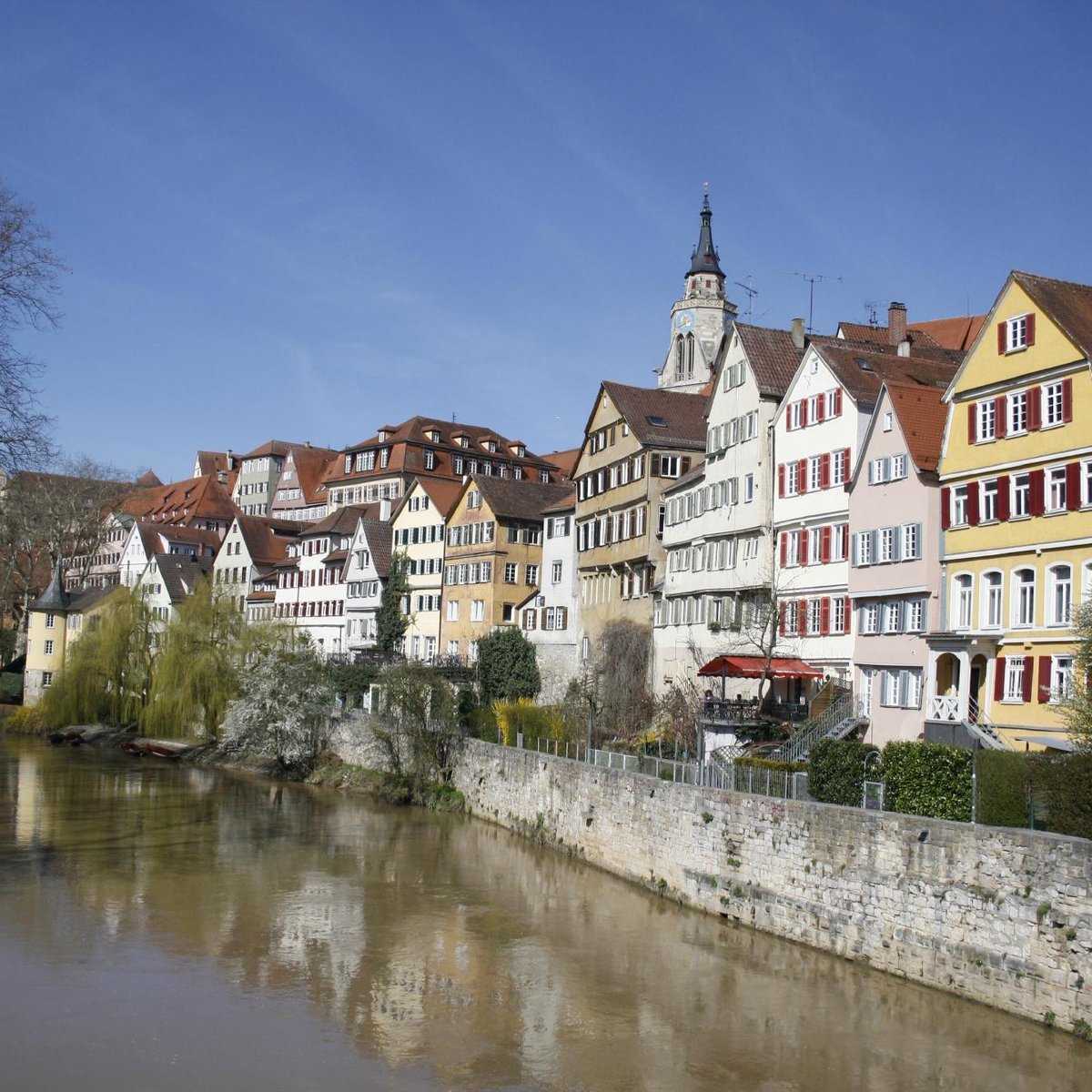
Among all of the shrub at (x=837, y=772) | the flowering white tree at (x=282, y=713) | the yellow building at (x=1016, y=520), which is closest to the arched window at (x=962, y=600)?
the yellow building at (x=1016, y=520)

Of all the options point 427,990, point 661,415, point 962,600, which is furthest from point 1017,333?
point 661,415

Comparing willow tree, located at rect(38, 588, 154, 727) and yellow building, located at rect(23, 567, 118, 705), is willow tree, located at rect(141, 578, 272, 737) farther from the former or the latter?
yellow building, located at rect(23, 567, 118, 705)

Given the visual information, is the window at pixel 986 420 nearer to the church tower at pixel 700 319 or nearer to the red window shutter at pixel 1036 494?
the red window shutter at pixel 1036 494

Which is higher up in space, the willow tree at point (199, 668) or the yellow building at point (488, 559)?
the yellow building at point (488, 559)

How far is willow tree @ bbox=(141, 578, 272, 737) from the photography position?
55.3 meters

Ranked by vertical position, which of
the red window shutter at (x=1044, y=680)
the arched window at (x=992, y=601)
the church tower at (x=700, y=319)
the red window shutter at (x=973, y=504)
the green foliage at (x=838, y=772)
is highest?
the church tower at (x=700, y=319)

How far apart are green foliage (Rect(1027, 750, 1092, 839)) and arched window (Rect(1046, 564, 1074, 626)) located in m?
8.12

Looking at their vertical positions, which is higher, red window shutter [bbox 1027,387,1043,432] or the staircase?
red window shutter [bbox 1027,387,1043,432]

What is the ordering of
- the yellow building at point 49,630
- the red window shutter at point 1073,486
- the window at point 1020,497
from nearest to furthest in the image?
the red window shutter at point 1073,486, the window at point 1020,497, the yellow building at point 49,630

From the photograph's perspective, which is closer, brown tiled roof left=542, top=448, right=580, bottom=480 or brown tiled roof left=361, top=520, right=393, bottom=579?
brown tiled roof left=361, top=520, right=393, bottom=579

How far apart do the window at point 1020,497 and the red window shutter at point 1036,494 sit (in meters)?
0.04

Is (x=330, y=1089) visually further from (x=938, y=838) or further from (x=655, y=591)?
(x=655, y=591)

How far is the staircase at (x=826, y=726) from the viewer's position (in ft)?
103

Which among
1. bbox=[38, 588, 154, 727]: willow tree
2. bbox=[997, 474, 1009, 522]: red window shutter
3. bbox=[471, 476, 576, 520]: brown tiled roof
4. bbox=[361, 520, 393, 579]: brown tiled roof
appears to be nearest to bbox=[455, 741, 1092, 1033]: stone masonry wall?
bbox=[997, 474, 1009, 522]: red window shutter
